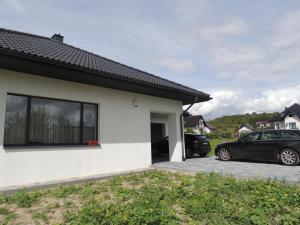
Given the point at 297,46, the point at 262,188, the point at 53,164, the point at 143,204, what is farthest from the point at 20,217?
the point at 297,46

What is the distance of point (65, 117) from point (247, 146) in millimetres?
8080

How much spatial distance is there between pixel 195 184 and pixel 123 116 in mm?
4107

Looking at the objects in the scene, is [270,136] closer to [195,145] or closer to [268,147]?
[268,147]

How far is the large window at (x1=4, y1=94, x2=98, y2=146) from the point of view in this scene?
6.35 meters

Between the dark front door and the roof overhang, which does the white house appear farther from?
the dark front door

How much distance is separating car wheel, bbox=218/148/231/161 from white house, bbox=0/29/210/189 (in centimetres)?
393

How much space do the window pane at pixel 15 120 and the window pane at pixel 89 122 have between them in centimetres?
194

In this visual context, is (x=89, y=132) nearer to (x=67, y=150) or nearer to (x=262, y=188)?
(x=67, y=150)

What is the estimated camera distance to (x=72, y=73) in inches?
270

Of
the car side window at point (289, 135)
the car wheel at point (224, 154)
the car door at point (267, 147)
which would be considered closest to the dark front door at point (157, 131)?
the car wheel at point (224, 154)

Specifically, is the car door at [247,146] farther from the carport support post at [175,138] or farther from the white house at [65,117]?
the white house at [65,117]

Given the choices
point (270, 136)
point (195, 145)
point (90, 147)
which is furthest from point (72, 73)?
point (270, 136)

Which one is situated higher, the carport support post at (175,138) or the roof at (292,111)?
the roof at (292,111)

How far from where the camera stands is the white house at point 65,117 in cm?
615
